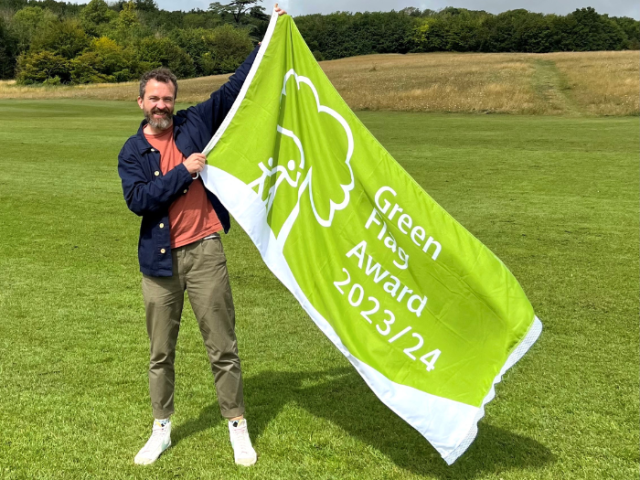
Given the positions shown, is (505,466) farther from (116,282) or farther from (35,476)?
(116,282)

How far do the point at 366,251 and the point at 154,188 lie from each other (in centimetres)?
119

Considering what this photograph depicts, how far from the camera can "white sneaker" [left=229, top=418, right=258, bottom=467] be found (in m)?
3.83

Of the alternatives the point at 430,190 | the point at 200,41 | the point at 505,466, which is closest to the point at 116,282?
the point at 505,466

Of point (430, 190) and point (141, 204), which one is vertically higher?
point (141, 204)

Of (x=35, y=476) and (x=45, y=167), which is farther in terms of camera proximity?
(x=45, y=167)

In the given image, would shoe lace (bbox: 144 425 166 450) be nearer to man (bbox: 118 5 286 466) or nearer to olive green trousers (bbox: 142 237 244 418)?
man (bbox: 118 5 286 466)

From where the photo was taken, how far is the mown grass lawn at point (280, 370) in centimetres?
391

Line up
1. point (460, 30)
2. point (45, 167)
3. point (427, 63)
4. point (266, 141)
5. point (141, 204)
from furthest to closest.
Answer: point (460, 30) → point (427, 63) → point (45, 167) → point (266, 141) → point (141, 204)

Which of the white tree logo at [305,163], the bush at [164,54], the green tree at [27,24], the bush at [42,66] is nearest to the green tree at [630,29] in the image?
the bush at [164,54]

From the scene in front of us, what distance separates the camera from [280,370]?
5.33 metres

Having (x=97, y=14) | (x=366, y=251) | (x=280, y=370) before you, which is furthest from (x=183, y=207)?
(x=97, y=14)

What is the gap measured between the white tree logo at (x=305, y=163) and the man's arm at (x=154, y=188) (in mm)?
405

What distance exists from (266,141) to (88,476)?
2103 millimetres

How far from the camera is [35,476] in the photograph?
Result: 3.70m
